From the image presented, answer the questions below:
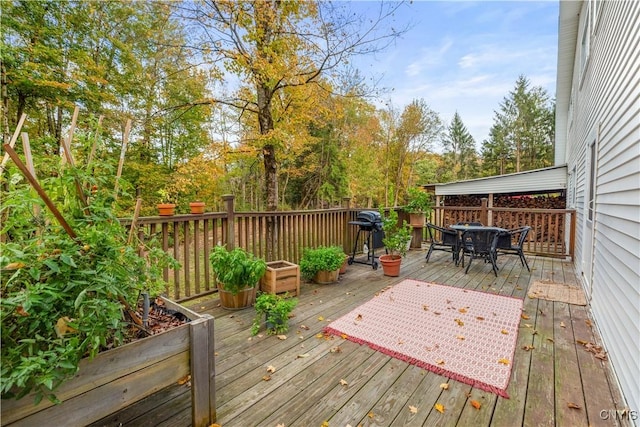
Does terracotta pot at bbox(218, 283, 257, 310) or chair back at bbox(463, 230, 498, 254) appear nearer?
terracotta pot at bbox(218, 283, 257, 310)

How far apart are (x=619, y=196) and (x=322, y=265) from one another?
3.07 metres

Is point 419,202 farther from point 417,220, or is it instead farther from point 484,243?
point 484,243

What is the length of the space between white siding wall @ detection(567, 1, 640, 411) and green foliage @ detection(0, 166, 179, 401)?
8.74 ft

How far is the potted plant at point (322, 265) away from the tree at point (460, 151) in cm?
2370

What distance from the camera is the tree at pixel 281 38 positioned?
15.3ft

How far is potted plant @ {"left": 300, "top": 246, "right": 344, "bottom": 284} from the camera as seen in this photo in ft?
13.8

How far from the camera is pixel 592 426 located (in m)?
1.61

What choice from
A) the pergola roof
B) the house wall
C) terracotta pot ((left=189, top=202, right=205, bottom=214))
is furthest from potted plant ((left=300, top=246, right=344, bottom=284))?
the pergola roof

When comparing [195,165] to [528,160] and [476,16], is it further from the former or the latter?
[528,160]

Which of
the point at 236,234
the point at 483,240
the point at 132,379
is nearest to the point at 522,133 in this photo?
the point at 483,240

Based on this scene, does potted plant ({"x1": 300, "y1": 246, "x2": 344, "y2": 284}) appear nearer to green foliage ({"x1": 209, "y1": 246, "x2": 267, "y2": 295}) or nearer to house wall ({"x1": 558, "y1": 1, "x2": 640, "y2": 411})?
green foliage ({"x1": 209, "y1": 246, "x2": 267, "y2": 295})

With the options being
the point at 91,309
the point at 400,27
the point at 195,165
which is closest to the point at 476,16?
the point at 400,27

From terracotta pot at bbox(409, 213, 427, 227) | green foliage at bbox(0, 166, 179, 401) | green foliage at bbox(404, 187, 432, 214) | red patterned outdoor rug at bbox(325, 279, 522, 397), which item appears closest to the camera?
green foliage at bbox(0, 166, 179, 401)

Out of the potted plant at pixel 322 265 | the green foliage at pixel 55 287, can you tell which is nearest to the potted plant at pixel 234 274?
the potted plant at pixel 322 265
